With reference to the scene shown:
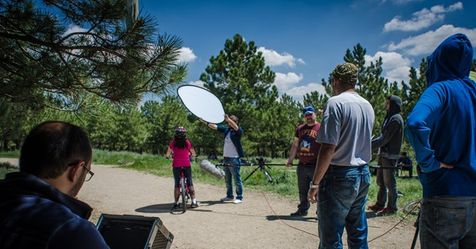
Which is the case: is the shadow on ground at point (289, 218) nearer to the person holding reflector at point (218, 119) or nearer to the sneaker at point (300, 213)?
the sneaker at point (300, 213)

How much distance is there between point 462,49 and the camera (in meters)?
2.66

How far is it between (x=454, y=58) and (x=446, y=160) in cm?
74

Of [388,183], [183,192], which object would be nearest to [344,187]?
[388,183]

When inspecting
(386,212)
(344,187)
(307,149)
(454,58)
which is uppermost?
(454,58)

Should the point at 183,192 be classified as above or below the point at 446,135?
below

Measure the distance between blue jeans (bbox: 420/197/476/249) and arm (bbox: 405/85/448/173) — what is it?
0.79 feet

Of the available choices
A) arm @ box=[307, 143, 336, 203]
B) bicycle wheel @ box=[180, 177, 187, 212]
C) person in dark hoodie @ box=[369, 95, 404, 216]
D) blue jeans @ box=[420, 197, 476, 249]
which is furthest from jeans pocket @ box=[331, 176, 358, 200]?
bicycle wheel @ box=[180, 177, 187, 212]

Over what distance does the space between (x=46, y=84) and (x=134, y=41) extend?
1.24m

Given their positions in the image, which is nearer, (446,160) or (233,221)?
(446,160)

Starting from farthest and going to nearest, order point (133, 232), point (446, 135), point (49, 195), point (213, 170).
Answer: point (213, 170), point (446, 135), point (133, 232), point (49, 195)

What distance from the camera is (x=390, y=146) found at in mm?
6891

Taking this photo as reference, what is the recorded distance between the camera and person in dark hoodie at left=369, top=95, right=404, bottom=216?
6.64 metres

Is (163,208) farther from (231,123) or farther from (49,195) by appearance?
(49,195)

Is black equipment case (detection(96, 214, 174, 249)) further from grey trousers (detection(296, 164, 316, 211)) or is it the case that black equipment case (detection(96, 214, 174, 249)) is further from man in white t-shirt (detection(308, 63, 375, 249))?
grey trousers (detection(296, 164, 316, 211))
